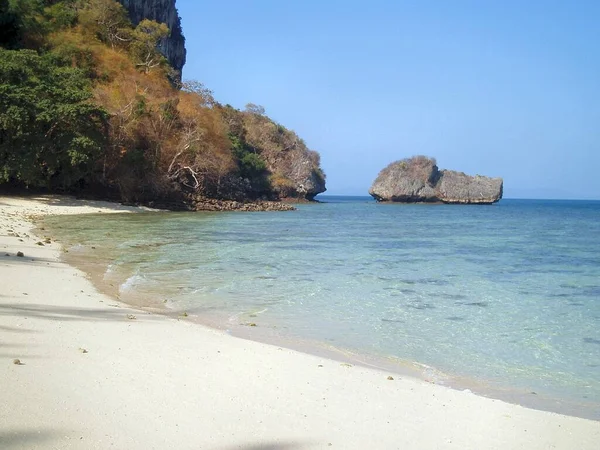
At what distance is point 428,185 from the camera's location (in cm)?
8275

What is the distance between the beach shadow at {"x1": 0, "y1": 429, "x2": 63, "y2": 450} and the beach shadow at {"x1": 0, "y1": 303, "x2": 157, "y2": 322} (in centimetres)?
333

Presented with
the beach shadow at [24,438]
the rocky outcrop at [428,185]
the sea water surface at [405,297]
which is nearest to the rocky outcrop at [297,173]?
the rocky outcrop at [428,185]

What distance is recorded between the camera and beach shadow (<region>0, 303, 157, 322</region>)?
6469 mm

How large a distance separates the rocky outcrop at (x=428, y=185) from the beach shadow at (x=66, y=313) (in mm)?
77105

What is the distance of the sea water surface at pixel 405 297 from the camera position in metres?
6.45

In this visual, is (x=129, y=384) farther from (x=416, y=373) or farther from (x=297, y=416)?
(x=416, y=373)

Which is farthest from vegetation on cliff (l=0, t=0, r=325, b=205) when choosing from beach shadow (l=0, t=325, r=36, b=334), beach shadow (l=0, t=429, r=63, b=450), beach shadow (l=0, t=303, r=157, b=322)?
beach shadow (l=0, t=429, r=63, b=450)

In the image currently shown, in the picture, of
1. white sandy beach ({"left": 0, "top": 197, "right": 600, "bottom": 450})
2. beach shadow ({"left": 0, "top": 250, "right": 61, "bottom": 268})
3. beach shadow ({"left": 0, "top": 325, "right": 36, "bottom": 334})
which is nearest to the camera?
white sandy beach ({"left": 0, "top": 197, "right": 600, "bottom": 450})

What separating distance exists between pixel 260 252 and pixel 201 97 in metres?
32.6

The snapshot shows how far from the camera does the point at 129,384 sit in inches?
174

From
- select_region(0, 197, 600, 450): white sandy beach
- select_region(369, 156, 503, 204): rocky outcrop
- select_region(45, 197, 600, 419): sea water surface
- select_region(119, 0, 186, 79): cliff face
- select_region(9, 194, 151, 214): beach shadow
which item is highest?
select_region(119, 0, 186, 79): cliff face

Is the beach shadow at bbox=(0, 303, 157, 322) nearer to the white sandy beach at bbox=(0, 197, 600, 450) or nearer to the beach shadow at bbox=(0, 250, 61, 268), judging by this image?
the white sandy beach at bbox=(0, 197, 600, 450)

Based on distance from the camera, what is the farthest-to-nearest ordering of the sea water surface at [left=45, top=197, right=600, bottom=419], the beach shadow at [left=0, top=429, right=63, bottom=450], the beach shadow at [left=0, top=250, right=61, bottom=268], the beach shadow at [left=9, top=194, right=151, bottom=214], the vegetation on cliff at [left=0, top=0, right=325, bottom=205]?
the beach shadow at [left=9, top=194, right=151, bottom=214], the vegetation on cliff at [left=0, top=0, right=325, bottom=205], the beach shadow at [left=0, top=250, right=61, bottom=268], the sea water surface at [left=45, top=197, right=600, bottom=419], the beach shadow at [left=0, top=429, right=63, bottom=450]

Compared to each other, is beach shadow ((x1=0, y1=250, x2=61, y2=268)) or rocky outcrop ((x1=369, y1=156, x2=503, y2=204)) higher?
rocky outcrop ((x1=369, y1=156, x2=503, y2=204))
